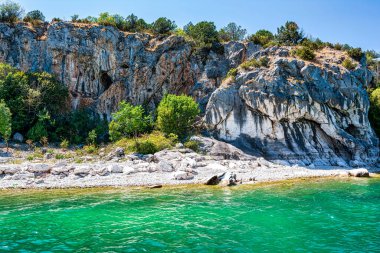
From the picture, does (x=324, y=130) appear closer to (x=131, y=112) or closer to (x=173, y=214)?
(x=131, y=112)

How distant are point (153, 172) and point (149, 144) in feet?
25.5

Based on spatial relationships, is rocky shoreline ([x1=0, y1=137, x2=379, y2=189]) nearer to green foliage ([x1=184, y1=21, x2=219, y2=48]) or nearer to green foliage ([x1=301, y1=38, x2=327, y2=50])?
green foliage ([x1=301, y1=38, x2=327, y2=50])

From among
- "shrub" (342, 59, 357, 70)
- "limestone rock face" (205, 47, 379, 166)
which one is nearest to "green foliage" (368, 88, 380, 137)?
"limestone rock face" (205, 47, 379, 166)

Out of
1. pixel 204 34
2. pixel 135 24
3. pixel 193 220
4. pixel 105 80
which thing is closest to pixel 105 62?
pixel 105 80

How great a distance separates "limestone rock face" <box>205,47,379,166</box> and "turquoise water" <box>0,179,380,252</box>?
57.3ft

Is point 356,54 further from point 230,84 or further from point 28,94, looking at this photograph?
point 28,94

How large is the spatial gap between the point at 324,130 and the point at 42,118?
4017 centimetres

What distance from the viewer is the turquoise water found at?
13.2m

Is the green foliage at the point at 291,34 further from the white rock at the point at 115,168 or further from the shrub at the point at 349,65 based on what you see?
the white rock at the point at 115,168

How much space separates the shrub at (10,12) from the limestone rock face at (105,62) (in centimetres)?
239

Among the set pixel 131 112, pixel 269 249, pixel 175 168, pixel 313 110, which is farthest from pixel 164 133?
pixel 269 249

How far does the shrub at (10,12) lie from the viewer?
5903 centimetres

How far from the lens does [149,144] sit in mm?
39719

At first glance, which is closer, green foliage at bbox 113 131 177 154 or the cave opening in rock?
green foliage at bbox 113 131 177 154
